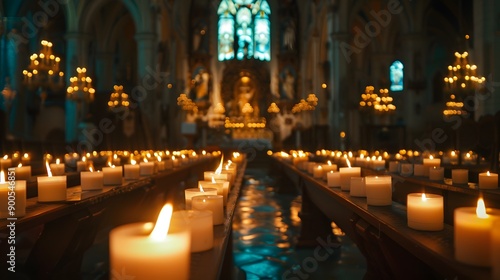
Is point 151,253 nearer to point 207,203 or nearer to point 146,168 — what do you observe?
point 207,203

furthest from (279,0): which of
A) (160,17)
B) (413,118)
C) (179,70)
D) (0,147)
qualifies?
(0,147)

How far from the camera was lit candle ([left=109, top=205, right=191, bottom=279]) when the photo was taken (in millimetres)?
1101

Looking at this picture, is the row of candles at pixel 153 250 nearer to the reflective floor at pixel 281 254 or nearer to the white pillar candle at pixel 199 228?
the white pillar candle at pixel 199 228

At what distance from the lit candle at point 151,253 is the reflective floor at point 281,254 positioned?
274 cm

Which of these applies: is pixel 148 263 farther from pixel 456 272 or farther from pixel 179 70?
pixel 179 70

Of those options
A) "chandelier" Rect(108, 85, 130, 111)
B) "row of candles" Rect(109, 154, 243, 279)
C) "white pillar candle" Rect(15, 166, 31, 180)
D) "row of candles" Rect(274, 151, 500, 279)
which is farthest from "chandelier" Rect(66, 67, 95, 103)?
"row of candles" Rect(109, 154, 243, 279)

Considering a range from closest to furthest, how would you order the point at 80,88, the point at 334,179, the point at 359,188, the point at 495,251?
the point at 495,251, the point at 359,188, the point at 334,179, the point at 80,88

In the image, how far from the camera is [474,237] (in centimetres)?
140

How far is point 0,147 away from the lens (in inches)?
382

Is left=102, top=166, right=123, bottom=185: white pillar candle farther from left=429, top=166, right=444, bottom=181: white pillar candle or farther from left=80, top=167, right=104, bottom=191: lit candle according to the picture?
left=429, top=166, right=444, bottom=181: white pillar candle

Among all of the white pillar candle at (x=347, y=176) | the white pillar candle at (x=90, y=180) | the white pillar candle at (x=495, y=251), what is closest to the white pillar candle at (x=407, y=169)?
the white pillar candle at (x=347, y=176)

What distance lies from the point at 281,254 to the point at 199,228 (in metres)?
3.04

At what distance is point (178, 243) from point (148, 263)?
0.09 m

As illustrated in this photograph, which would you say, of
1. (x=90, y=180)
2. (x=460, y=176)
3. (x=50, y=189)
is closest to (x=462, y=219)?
(x=50, y=189)
